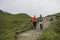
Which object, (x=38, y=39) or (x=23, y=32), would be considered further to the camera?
(x=23, y=32)

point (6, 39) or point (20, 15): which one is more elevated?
point (20, 15)

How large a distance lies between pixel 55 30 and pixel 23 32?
16.2 ft

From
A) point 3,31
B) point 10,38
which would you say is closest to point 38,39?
point 10,38

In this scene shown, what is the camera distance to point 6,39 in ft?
90.2

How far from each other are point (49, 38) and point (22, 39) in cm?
378

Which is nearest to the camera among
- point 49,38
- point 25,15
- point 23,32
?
point 49,38

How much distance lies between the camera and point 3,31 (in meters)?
33.2

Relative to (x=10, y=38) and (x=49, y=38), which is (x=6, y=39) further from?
(x=49, y=38)

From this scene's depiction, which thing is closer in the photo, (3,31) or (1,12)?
(3,31)

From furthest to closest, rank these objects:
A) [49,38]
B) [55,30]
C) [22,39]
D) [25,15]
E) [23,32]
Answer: [25,15], [23,32], [55,30], [22,39], [49,38]

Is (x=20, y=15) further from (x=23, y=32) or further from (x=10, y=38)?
(x=10, y=38)

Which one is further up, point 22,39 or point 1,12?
point 1,12

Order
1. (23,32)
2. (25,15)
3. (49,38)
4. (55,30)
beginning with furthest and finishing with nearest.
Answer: (25,15) < (23,32) < (55,30) < (49,38)

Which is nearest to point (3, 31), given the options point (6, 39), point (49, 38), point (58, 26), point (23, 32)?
point (23, 32)
